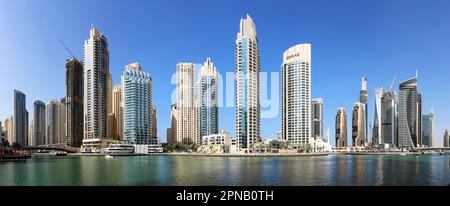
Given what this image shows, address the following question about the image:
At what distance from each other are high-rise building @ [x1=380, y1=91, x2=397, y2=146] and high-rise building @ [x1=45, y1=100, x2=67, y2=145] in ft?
10.6

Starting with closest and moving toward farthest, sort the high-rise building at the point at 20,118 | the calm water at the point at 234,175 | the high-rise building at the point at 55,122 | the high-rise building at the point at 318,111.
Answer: the high-rise building at the point at 20,118, the high-rise building at the point at 318,111, the high-rise building at the point at 55,122, the calm water at the point at 234,175

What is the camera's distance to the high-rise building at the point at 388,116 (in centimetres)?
303

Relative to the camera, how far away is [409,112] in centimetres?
304

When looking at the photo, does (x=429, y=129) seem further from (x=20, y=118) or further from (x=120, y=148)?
(x=120, y=148)

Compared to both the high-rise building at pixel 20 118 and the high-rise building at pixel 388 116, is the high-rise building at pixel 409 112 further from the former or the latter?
the high-rise building at pixel 20 118

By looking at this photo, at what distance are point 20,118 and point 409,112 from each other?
143 inches

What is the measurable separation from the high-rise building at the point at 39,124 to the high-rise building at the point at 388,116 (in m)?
3.14

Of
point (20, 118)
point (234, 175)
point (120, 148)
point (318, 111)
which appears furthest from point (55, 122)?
point (120, 148)

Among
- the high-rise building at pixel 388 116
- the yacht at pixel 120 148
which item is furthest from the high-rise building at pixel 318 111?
the yacht at pixel 120 148

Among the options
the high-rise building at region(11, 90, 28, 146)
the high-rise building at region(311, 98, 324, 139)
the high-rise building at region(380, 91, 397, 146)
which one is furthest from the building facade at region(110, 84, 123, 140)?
the high-rise building at region(380, 91, 397, 146)
